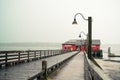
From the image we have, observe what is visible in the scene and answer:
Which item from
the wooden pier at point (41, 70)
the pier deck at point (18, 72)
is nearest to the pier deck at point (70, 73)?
the wooden pier at point (41, 70)

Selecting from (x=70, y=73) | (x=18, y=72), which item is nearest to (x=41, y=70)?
(x=18, y=72)

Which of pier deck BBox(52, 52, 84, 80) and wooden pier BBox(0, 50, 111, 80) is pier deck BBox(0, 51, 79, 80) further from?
pier deck BBox(52, 52, 84, 80)

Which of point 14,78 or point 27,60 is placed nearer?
point 14,78

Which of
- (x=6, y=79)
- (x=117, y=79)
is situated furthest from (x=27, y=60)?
(x=117, y=79)

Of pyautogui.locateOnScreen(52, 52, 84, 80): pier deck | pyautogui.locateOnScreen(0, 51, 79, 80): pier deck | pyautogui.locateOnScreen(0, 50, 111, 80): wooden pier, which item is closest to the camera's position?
pyautogui.locateOnScreen(0, 50, 111, 80): wooden pier

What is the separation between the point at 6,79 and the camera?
34.4 ft

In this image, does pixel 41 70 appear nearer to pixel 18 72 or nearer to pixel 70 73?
pixel 18 72

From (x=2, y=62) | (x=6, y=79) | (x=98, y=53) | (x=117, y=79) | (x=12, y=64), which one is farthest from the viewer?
(x=98, y=53)

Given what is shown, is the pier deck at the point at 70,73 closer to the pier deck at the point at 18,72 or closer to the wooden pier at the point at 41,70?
the wooden pier at the point at 41,70

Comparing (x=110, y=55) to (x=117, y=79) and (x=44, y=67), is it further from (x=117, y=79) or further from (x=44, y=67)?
(x=44, y=67)

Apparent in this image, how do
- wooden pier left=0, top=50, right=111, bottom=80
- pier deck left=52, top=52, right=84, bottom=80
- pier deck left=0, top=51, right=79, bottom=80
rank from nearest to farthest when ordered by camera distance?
1. wooden pier left=0, top=50, right=111, bottom=80
2. pier deck left=0, top=51, right=79, bottom=80
3. pier deck left=52, top=52, right=84, bottom=80

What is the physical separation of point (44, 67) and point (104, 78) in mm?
7780

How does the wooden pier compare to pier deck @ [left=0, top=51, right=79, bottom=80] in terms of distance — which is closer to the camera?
the wooden pier

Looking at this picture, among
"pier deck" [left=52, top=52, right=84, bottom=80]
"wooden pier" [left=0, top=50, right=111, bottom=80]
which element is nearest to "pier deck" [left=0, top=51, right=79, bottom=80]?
"wooden pier" [left=0, top=50, right=111, bottom=80]
